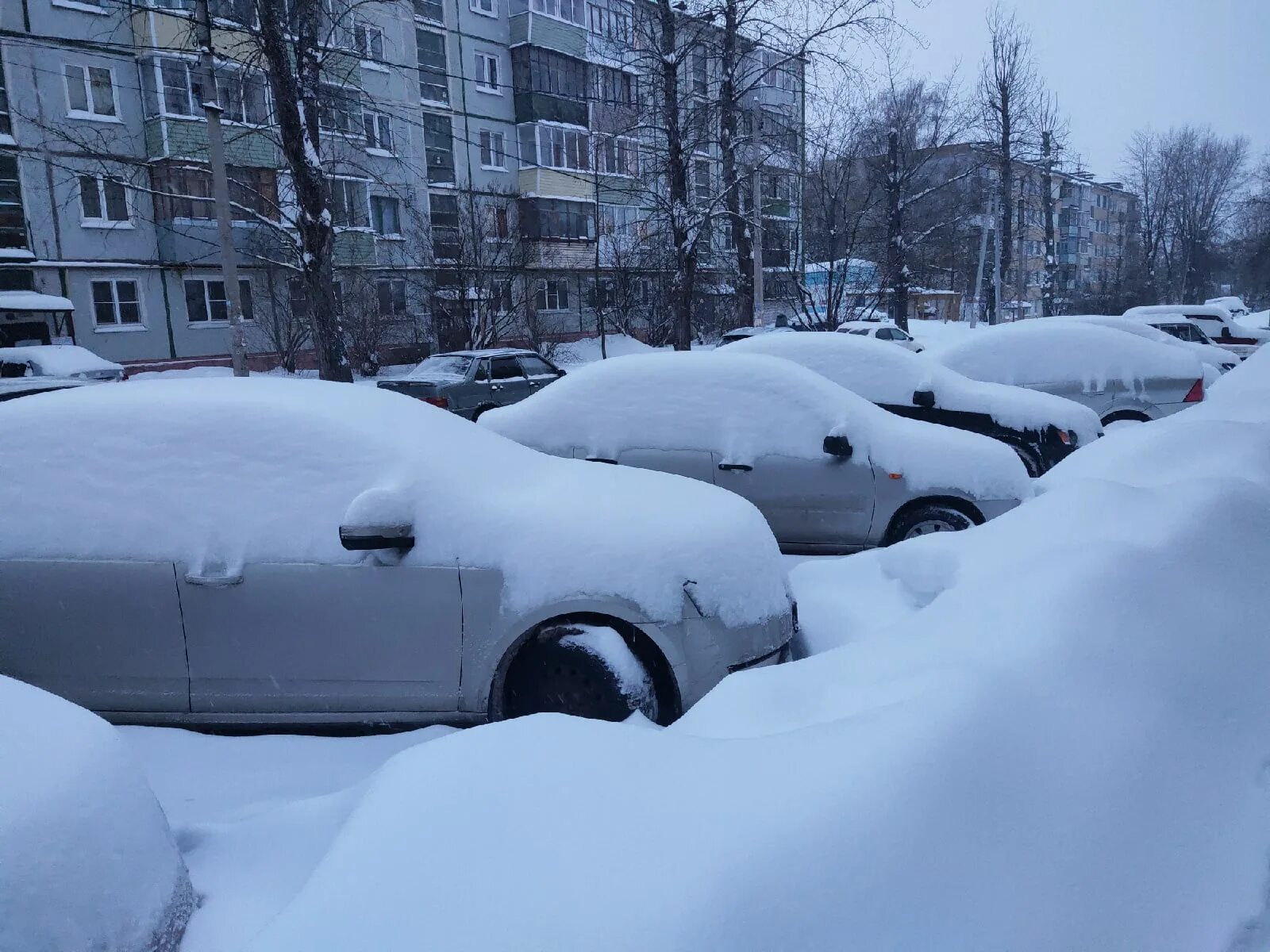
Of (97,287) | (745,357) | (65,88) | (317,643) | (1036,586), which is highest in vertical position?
(65,88)

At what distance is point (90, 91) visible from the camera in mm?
23359

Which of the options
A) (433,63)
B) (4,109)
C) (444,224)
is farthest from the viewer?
(433,63)

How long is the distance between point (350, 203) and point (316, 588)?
84.6 ft

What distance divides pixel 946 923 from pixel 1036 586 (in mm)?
1151

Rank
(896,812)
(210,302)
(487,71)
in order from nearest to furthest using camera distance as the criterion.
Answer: (896,812) < (210,302) < (487,71)

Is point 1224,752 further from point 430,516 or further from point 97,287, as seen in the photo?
point 97,287

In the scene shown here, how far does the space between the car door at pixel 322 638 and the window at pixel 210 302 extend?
24628mm

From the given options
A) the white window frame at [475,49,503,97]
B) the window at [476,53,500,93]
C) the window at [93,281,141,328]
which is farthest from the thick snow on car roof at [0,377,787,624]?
the window at [476,53,500,93]

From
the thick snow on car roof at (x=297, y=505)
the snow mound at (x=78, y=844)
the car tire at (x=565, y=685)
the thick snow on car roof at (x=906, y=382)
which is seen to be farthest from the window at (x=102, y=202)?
the snow mound at (x=78, y=844)

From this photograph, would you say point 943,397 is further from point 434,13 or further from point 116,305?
point 434,13

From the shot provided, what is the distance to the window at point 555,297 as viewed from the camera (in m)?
32.9

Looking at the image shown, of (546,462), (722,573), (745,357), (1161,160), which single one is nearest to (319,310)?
(745,357)

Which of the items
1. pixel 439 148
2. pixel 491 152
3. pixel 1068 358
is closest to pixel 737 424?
pixel 1068 358

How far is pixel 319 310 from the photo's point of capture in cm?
1452
